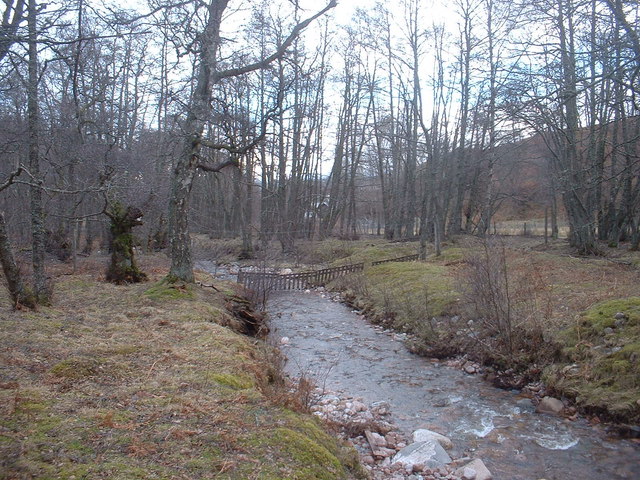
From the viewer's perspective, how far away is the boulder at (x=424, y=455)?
4832 millimetres

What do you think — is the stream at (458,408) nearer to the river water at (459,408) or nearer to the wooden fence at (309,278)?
the river water at (459,408)

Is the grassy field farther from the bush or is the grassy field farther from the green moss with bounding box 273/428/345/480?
the green moss with bounding box 273/428/345/480

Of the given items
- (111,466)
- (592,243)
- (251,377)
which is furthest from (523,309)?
(592,243)

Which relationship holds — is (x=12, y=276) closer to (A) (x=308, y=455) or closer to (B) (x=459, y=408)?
(A) (x=308, y=455)

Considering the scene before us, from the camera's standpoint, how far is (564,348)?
23.8ft

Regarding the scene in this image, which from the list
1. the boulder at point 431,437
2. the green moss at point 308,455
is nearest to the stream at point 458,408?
the boulder at point 431,437

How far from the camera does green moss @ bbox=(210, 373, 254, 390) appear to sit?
4.82 meters

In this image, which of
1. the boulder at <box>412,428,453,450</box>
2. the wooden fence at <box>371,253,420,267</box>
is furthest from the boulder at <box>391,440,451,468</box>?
the wooden fence at <box>371,253,420,267</box>

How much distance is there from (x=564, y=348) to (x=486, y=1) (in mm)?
16222

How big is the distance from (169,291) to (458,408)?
6.13 meters

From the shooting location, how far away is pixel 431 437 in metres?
5.47

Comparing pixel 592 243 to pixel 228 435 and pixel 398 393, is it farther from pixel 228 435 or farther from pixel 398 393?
pixel 228 435

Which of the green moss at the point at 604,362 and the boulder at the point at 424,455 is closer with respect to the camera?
the boulder at the point at 424,455

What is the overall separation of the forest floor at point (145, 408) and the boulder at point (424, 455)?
82 cm
